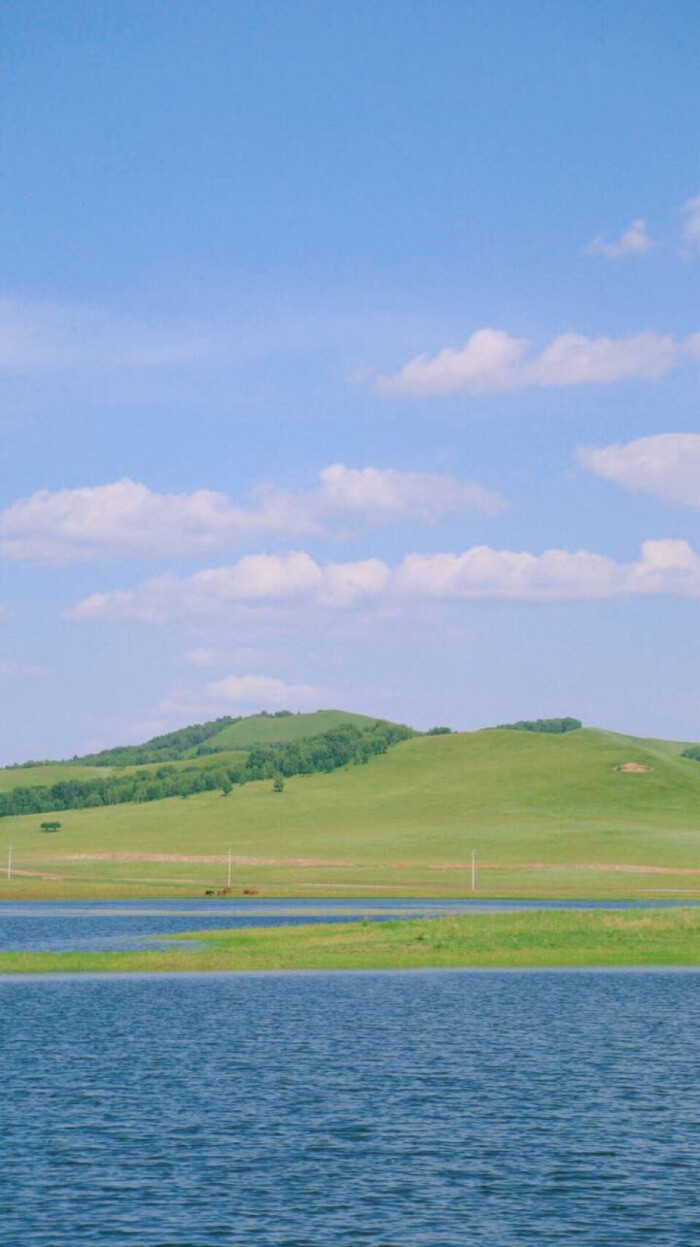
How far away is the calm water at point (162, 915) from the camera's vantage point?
102 meters

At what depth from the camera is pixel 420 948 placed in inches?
3418

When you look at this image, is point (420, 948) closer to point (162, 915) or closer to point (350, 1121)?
point (162, 915)

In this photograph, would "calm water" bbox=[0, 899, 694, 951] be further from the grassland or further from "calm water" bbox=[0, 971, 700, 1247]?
"calm water" bbox=[0, 971, 700, 1247]

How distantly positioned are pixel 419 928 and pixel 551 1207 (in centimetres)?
6409

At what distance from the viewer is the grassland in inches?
3211

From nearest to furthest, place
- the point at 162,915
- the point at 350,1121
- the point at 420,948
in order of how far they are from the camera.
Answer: the point at 350,1121, the point at 420,948, the point at 162,915

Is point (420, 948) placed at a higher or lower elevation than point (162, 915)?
higher

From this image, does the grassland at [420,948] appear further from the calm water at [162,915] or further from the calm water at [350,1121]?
the calm water at [350,1121]

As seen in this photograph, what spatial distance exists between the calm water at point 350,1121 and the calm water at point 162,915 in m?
30.8

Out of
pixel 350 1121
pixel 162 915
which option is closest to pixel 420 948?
pixel 162 915

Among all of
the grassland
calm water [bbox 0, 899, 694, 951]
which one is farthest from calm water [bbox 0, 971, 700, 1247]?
calm water [bbox 0, 899, 694, 951]

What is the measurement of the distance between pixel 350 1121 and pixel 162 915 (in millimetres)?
88693

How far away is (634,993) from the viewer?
235 ft

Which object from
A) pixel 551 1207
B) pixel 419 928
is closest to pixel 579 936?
pixel 419 928
